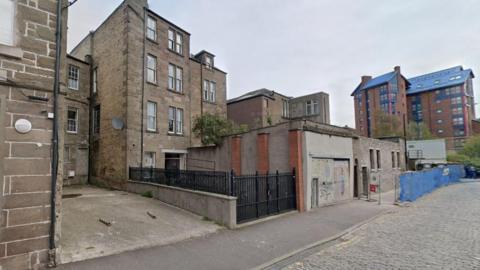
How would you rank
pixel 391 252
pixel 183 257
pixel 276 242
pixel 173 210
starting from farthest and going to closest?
pixel 173 210
pixel 276 242
pixel 391 252
pixel 183 257

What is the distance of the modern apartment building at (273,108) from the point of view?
2902cm

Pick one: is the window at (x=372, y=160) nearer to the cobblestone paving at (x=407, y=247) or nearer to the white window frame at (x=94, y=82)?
the cobblestone paving at (x=407, y=247)

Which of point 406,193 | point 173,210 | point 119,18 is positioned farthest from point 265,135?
point 119,18

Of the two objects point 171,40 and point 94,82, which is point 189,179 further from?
point 94,82

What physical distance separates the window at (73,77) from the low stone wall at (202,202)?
1122 centimetres

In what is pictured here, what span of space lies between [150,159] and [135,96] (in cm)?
439

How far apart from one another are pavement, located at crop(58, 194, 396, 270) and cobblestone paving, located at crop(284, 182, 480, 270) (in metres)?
0.77

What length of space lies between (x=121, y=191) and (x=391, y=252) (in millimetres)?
14255

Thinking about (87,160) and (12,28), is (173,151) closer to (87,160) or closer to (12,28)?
(87,160)

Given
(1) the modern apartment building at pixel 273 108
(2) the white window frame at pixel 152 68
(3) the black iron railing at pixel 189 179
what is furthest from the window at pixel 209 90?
(3) the black iron railing at pixel 189 179

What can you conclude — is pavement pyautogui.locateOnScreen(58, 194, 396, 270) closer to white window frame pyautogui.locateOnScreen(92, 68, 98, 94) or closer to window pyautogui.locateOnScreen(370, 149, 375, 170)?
window pyautogui.locateOnScreen(370, 149, 375, 170)

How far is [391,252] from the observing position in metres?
6.75

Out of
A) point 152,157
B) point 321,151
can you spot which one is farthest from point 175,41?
point 321,151

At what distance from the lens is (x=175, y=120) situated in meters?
19.8
